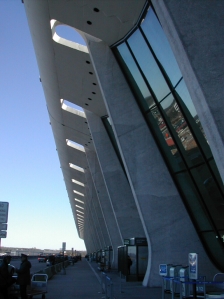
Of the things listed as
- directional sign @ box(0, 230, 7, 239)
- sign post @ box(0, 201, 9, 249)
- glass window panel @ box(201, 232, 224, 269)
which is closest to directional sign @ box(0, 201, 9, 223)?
sign post @ box(0, 201, 9, 249)

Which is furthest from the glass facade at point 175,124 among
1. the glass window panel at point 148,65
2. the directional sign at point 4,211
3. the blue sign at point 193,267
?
the directional sign at point 4,211

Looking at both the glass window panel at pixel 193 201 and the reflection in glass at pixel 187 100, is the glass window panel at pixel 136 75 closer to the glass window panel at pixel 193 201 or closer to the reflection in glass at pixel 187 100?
the reflection in glass at pixel 187 100

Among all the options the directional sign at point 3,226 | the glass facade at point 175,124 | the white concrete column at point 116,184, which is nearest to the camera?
the directional sign at point 3,226

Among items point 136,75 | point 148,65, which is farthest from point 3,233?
point 136,75

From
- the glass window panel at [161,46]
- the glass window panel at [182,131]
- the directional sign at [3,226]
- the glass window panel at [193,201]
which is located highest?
the glass window panel at [161,46]

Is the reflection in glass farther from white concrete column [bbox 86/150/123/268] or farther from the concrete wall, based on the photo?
white concrete column [bbox 86/150/123/268]

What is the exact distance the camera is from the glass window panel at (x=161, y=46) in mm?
11875

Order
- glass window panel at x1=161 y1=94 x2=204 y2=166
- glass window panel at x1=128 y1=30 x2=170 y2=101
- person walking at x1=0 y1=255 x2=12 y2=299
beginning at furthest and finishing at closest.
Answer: glass window panel at x1=128 y1=30 x2=170 y2=101 → glass window panel at x1=161 y1=94 x2=204 y2=166 → person walking at x1=0 y1=255 x2=12 y2=299

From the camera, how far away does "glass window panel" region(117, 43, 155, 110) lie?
49.7ft

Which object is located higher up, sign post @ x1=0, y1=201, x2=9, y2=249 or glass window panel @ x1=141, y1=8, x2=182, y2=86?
glass window panel @ x1=141, y1=8, x2=182, y2=86

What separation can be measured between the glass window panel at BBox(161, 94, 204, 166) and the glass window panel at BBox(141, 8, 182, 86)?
95 cm

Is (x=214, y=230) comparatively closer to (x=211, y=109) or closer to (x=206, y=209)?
(x=206, y=209)

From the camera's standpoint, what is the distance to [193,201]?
49.1ft

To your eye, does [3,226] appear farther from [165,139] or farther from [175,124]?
[165,139]
